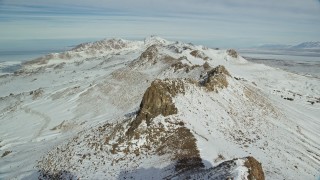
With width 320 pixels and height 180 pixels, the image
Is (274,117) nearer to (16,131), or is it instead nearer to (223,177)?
(223,177)

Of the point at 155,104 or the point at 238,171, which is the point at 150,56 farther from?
the point at 238,171

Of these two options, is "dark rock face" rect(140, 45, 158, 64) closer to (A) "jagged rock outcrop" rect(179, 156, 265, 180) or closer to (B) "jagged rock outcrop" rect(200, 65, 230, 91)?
(B) "jagged rock outcrop" rect(200, 65, 230, 91)

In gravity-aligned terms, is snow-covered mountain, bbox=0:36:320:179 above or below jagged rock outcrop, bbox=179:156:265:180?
below

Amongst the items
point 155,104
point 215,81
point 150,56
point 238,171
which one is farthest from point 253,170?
point 150,56


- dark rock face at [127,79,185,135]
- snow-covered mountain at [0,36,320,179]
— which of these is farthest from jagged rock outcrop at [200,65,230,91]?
dark rock face at [127,79,185,135]

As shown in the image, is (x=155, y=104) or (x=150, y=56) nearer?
(x=155, y=104)

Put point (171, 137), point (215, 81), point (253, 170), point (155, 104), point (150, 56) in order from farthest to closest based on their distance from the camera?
point (150, 56)
point (215, 81)
point (155, 104)
point (171, 137)
point (253, 170)

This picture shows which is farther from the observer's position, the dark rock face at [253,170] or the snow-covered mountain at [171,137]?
the snow-covered mountain at [171,137]

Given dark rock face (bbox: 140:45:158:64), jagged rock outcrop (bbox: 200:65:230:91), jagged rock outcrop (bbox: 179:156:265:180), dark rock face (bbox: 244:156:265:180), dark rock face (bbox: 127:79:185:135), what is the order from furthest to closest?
dark rock face (bbox: 140:45:158:64) < jagged rock outcrop (bbox: 200:65:230:91) < dark rock face (bbox: 127:79:185:135) < dark rock face (bbox: 244:156:265:180) < jagged rock outcrop (bbox: 179:156:265:180)

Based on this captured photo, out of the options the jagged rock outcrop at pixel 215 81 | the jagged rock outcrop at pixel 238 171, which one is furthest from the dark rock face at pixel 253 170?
the jagged rock outcrop at pixel 215 81

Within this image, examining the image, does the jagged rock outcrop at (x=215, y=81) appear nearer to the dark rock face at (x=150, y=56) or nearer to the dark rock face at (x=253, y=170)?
the dark rock face at (x=253, y=170)
